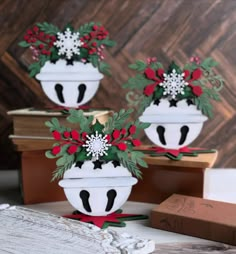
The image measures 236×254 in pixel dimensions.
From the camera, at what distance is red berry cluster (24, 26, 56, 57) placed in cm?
108

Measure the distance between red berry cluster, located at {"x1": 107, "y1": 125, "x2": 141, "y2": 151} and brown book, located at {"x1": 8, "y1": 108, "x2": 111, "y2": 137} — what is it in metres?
0.19

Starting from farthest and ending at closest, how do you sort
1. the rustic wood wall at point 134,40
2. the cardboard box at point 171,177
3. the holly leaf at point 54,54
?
the rustic wood wall at point 134,40
the holly leaf at point 54,54
the cardboard box at point 171,177

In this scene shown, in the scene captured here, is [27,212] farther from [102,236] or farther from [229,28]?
[229,28]

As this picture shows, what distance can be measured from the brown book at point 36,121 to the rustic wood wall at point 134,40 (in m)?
0.24

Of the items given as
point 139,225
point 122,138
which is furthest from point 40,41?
point 139,225

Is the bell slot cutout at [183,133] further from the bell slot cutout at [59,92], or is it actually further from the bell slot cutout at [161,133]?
the bell slot cutout at [59,92]

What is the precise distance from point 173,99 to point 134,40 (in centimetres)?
35

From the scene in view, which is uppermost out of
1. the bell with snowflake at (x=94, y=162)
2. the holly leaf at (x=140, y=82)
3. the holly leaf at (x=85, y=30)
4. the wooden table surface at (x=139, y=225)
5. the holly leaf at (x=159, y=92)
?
the holly leaf at (x=85, y=30)

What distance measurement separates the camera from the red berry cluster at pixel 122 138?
2.82 feet

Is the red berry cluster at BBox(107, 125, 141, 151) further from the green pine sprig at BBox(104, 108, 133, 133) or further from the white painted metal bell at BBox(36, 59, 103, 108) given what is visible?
the white painted metal bell at BBox(36, 59, 103, 108)

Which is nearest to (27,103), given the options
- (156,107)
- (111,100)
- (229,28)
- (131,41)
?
(111,100)

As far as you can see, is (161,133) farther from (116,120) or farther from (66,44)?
(66,44)

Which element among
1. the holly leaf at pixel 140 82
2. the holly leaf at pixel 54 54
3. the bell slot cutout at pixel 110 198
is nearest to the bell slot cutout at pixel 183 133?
the holly leaf at pixel 140 82

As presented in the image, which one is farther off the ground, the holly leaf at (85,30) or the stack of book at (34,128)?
the holly leaf at (85,30)
